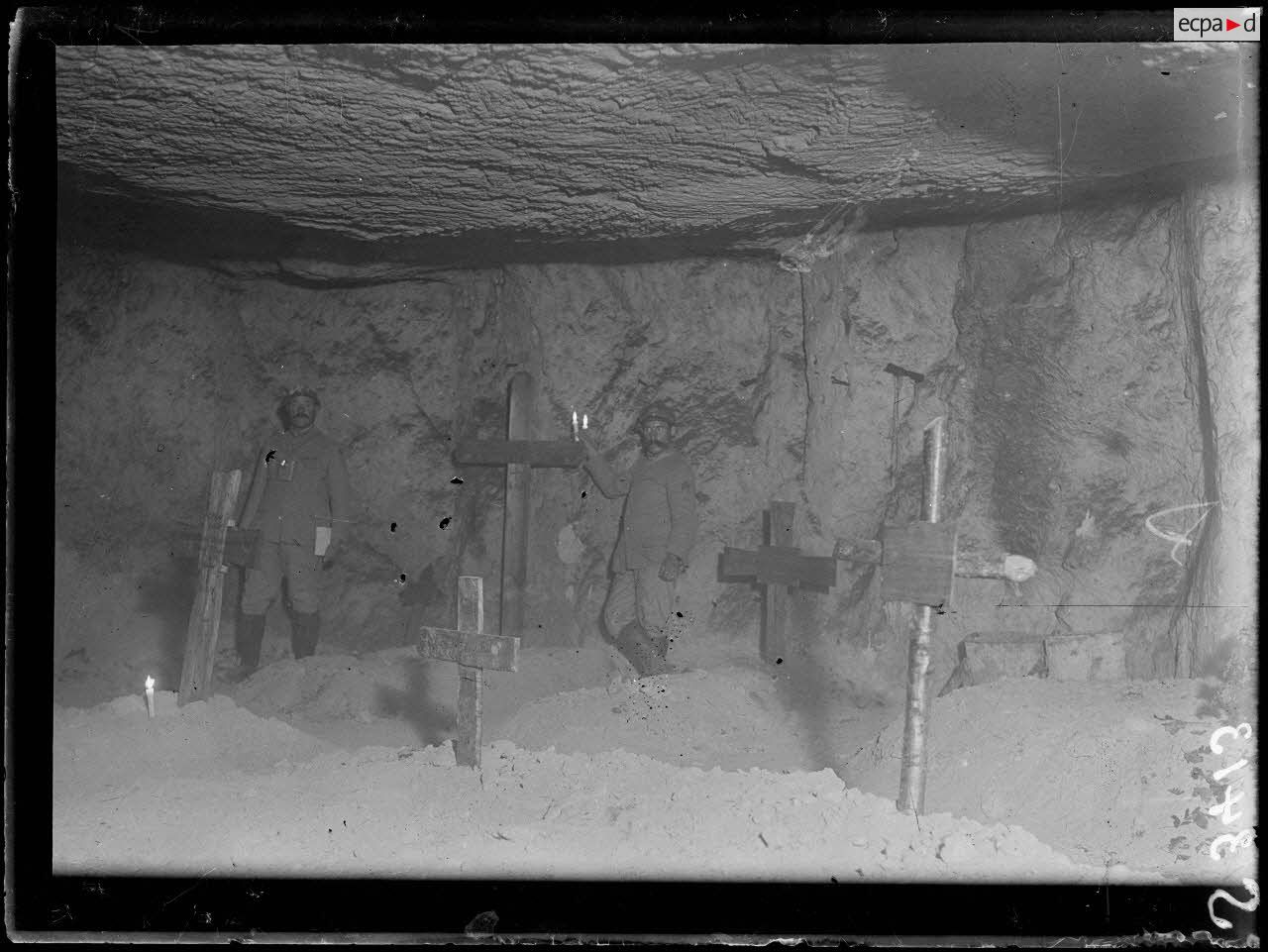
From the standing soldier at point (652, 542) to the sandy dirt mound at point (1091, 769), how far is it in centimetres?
204

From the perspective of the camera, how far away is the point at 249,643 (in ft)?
22.6

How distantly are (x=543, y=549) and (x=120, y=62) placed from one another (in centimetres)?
435

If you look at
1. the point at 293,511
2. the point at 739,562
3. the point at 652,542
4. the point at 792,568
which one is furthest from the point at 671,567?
the point at 293,511

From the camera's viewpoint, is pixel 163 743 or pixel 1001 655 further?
pixel 1001 655

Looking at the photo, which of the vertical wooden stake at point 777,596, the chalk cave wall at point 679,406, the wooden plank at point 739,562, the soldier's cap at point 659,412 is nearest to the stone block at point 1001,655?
the chalk cave wall at point 679,406

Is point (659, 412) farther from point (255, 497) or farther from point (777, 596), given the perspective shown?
point (255, 497)

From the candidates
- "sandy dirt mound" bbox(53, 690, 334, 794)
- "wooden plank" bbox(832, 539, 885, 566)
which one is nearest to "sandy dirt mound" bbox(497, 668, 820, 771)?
"sandy dirt mound" bbox(53, 690, 334, 794)

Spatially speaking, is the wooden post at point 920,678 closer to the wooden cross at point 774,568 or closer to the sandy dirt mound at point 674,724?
the sandy dirt mound at point 674,724

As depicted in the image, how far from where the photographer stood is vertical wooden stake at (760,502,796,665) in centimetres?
702

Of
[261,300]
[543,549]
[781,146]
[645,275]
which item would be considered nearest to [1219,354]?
[781,146]

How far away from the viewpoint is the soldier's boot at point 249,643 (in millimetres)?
6891

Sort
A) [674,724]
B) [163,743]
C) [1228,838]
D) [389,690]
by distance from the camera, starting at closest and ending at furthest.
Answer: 1. [1228,838]
2. [163,743]
3. [674,724]
4. [389,690]

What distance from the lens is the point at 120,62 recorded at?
14.0ft

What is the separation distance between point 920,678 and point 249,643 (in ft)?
15.1
